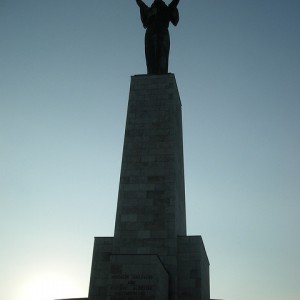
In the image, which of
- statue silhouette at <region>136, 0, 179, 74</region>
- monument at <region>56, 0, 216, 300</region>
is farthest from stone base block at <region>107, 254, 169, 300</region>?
statue silhouette at <region>136, 0, 179, 74</region>

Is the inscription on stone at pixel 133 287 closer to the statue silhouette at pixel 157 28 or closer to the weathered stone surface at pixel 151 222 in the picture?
the weathered stone surface at pixel 151 222

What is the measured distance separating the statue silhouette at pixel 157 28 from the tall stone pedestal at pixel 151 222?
1893 mm

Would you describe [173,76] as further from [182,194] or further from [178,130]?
[182,194]

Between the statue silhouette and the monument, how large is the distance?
0.99 m

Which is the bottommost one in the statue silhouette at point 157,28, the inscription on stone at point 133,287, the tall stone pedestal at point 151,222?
the inscription on stone at point 133,287

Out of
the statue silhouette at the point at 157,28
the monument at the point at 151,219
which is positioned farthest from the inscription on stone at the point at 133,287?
the statue silhouette at the point at 157,28

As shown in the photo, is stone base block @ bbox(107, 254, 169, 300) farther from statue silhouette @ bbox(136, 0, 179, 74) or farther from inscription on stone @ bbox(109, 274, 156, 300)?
statue silhouette @ bbox(136, 0, 179, 74)

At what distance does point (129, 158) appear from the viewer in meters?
19.2

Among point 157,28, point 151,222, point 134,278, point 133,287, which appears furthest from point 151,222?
point 157,28

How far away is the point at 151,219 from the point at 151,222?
0.12m

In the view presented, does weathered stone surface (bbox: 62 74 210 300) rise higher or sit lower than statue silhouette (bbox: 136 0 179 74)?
lower

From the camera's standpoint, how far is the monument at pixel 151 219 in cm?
1469

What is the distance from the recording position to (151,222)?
17.7 m

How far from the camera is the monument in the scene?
14.7 m
